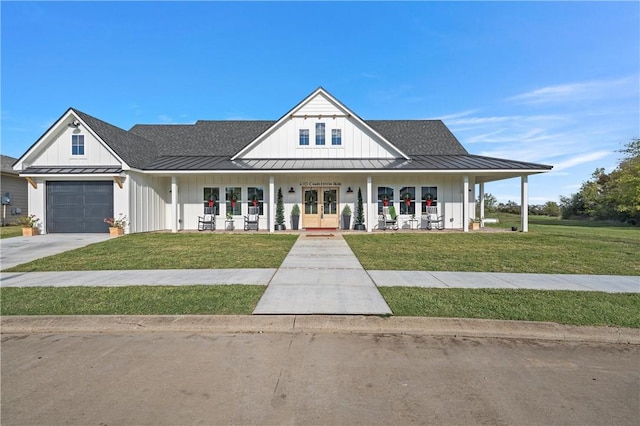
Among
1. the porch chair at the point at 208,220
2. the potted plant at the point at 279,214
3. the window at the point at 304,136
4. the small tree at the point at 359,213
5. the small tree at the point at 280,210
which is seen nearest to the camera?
the potted plant at the point at 279,214

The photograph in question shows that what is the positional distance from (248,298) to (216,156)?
15.7m

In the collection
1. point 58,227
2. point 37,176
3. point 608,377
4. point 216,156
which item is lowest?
point 608,377

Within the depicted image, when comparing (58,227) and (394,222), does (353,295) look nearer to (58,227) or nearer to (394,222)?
(394,222)

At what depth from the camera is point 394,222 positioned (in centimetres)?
1698

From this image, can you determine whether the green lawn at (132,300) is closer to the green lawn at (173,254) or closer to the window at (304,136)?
the green lawn at (173,254)

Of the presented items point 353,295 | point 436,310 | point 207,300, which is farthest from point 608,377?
point 207,300

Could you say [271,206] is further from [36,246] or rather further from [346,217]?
[36,246]

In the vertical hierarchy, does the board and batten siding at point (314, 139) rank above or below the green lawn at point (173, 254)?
above

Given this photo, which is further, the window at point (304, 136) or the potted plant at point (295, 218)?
the window at point (304, 136)

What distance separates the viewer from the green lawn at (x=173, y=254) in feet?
28.2

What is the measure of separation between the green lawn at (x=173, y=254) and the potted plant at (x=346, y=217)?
4.49 m

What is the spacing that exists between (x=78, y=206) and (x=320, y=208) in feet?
38.3

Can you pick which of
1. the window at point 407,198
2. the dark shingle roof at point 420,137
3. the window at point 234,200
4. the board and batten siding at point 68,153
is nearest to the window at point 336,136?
the dark shingle roof at point 420,137

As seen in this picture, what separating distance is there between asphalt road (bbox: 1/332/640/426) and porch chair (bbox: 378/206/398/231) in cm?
1294
